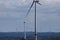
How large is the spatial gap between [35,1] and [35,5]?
62cm

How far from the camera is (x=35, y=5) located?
42.6 m

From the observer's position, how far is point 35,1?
42.7m
